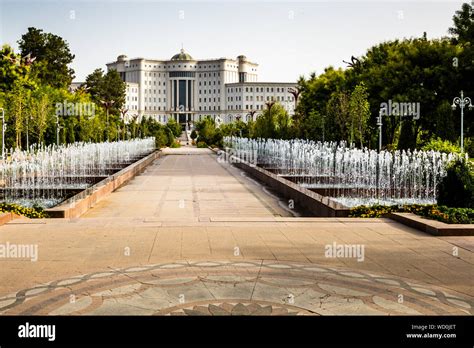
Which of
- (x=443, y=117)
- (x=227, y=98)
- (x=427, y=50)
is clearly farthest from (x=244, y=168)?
(x=227, y=98)

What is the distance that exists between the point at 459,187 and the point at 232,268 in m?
5.53

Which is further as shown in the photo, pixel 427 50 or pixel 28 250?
pixel 427 50

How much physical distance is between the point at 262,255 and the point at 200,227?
7.29 feet

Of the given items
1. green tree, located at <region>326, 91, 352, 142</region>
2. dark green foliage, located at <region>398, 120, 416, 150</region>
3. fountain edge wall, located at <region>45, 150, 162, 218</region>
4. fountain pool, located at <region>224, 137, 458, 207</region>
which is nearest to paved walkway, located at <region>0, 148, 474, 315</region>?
fountain edge wall, located at <region>45, 150, 162, 218</region>

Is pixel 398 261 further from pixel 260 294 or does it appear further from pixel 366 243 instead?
pixel 260 294

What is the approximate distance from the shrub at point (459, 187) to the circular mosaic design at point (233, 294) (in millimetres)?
4710

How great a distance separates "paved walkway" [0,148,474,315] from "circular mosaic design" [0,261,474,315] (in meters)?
0.01

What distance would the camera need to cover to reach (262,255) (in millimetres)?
7164

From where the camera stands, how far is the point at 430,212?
9.77 meters

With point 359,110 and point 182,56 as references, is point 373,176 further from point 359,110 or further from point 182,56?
point 182,56

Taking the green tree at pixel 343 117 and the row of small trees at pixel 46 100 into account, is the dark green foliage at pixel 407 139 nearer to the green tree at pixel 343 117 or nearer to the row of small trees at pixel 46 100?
the green tree at pixel 343 117

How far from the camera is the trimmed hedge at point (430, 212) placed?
926 centimetres

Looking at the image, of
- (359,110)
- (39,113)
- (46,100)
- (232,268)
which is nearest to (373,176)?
(232,268)
